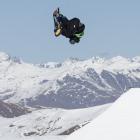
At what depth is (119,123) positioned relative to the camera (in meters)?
20.3

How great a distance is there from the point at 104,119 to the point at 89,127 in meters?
0.77

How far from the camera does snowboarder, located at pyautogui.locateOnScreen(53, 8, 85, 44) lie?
1877 cm

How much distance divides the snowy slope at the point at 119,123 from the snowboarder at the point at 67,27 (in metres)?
4.07

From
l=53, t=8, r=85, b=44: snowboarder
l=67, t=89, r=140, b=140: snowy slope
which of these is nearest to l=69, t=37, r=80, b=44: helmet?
l=53, t=8, r=85, b=44: snowboarder

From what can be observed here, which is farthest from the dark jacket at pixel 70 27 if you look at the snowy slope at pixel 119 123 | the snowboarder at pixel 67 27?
the snowy slope at pixel 119 123

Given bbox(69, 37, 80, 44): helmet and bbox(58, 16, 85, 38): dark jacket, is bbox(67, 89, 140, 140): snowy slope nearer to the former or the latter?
bbox(69, 37, 80, 44): helmet

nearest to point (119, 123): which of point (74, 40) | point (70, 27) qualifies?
point (74, 40)

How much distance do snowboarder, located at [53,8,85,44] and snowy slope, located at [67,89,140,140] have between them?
4.07 m

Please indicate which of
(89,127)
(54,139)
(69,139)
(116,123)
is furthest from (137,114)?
(54,139)

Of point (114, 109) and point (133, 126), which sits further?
point (114, 109)

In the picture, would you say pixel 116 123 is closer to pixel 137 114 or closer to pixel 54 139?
pixel 137 114

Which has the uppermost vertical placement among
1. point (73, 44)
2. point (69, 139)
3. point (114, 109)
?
point (73, 44)

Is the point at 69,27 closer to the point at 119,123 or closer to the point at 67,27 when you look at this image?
the point at 67,27

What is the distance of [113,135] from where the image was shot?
19.6 m
